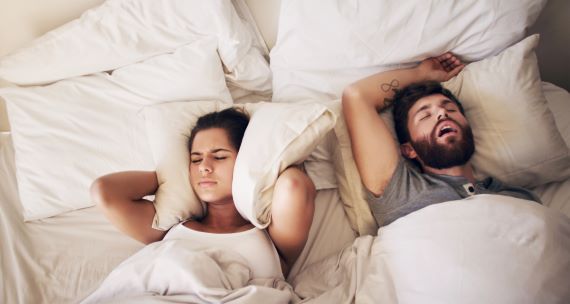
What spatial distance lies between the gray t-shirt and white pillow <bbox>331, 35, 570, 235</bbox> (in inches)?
1.9

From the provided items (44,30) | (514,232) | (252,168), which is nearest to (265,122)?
(252,168)

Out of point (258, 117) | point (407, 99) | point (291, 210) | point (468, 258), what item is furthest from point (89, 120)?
point (468, 258)

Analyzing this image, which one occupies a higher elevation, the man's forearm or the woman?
the man's forearm

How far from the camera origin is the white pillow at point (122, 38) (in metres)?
1.14

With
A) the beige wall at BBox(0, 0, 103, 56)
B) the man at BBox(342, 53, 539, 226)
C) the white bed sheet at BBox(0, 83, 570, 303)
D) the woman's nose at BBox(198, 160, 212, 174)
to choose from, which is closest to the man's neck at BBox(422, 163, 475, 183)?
the man at BBox(342, 53, 539, 226)

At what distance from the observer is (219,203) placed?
40.0 inches

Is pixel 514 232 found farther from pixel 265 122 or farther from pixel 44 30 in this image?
pixel 44 30

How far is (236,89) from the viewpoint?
1.30m

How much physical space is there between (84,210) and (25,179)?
0.21 m

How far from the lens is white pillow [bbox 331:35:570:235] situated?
980 mm

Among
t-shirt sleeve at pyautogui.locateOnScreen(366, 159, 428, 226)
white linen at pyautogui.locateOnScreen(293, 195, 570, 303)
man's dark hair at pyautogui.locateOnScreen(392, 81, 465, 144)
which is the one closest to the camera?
white linen at pyautogui.locateOnScreen(293, 195, 570, 303)

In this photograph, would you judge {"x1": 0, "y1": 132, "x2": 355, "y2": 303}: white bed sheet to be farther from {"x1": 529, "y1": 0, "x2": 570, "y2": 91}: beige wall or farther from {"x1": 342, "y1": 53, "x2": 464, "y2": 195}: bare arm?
{"x1": 529, "y1": 0, "x2": 570, "y2": 91}: beige wall

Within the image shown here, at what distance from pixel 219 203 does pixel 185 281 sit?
0.28 metres

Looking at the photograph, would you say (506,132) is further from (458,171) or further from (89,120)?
(89,120)
